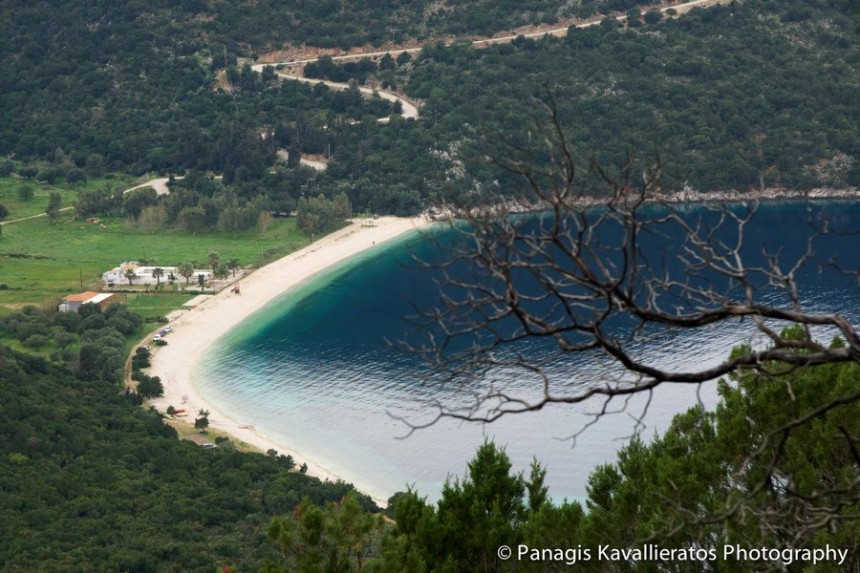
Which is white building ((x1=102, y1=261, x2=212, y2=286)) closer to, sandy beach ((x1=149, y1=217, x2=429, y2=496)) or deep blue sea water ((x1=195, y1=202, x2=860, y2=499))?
sandy beach ((x1=149, y1=217, x2=429, y2=496))

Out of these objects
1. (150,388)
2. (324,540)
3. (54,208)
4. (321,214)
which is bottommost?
(321,214)

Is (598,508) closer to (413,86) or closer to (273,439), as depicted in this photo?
(273,439)

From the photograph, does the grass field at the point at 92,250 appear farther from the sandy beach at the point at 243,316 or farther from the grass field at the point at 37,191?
the grass field at the point at 37,191

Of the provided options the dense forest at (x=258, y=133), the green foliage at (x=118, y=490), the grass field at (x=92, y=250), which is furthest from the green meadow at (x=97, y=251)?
the green foliage at (x=118, y=490)

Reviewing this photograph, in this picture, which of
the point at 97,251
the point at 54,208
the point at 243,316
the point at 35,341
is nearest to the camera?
the point at 35,341

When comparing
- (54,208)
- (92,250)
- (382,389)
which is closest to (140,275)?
(92,250)

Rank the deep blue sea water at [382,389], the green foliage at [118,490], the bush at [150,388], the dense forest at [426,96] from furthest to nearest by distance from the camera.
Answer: the dense forest at [426,96] → the bush at [150,388] → the deep blue sea water at [382,389] → the green foliage at [118,490]

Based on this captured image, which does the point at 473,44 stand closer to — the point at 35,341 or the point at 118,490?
the point at 35,341

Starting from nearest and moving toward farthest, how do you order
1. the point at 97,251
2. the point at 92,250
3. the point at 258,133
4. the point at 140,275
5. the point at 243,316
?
the point at 243,316, the point at 140,275, the point at 97,251, the point at 92,250, the point at 258,133
